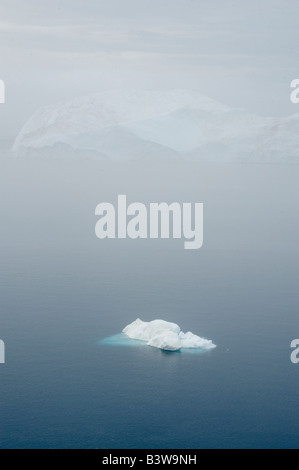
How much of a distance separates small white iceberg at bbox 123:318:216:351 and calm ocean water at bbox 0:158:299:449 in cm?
51

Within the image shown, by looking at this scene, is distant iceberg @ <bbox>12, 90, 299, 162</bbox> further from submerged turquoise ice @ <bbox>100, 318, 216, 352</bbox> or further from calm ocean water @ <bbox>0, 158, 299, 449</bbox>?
submerged turquoise ice @ <bbox>100, 318, 216, 352</bbox>

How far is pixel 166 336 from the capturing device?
100 ft

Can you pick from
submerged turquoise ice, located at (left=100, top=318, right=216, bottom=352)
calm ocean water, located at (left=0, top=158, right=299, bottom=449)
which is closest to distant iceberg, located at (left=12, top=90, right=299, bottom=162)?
calm ocean water, located at (left=0, top=158, right=299, bottom=449)

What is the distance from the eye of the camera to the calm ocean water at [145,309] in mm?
25641

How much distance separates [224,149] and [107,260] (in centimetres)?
881

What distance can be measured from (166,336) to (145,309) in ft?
12.1

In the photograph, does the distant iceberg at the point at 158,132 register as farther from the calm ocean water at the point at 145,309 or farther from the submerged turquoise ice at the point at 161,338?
the submerged turquoise ice at the point at 161,338

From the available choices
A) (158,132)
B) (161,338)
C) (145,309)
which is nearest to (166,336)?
(161,338)

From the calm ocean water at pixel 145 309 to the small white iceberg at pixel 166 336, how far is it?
513 mm

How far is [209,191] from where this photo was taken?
44.2 metres

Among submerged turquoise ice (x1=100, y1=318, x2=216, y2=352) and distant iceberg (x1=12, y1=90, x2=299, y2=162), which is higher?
distant iceberg (x1=12, y1=90, x2=299, y2=162)

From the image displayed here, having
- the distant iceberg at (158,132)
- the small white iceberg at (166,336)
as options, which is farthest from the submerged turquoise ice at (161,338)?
the distant iceberg at (158,132)

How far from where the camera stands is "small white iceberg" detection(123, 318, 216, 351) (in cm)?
3044

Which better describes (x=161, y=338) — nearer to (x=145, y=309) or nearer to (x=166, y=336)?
(x=166, y=336)
